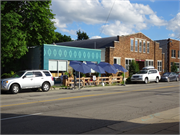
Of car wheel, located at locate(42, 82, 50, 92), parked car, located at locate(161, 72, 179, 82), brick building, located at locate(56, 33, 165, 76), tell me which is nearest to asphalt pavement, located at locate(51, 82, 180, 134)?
car wheel, located at locate(42, 82, 50, 92)

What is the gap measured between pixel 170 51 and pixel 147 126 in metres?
45.0

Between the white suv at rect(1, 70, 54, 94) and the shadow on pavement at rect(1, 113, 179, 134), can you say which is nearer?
the shadow on pavement at rect(1, 113, 179, 134)

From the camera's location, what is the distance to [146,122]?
7.23m

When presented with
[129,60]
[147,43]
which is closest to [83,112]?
[129,60]

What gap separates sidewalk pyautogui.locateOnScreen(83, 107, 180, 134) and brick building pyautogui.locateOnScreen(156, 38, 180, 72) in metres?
Result: 42.3

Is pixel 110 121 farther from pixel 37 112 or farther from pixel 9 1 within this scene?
pixel 9 1

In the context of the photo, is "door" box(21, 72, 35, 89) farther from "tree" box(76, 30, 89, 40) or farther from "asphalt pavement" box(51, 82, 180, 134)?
"tree" box(76, 30, 89, 40)

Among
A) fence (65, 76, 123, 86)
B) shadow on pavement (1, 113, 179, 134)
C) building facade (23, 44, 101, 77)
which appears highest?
building facade (23, 44, 101, 77)

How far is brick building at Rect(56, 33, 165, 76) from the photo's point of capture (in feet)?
111

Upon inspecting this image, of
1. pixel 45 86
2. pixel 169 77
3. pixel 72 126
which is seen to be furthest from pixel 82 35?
pixel 72 126

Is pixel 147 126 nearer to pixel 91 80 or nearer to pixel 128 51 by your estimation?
Answer: pixel 91 80

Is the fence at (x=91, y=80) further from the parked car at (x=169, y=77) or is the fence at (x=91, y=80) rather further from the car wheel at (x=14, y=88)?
the parked car at (x=169, y=77)

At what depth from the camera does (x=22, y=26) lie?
23781 millimetres

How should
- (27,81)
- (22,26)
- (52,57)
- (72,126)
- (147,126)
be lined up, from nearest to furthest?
(147,126) → (72,126) → (27,81) → (22,26) → (52,57)
